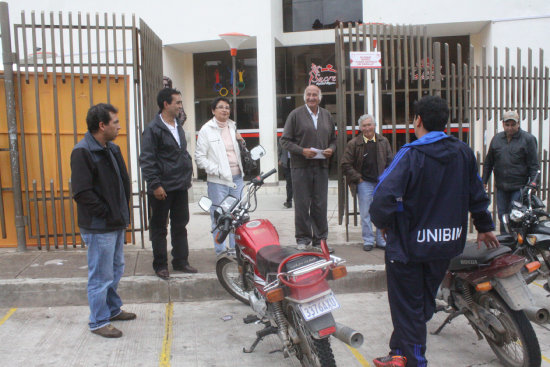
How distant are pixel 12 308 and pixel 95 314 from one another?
4.35 ft

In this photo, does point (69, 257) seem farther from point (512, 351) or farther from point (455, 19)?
point (455, 19)

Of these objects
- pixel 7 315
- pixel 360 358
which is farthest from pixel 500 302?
pixel 7 315

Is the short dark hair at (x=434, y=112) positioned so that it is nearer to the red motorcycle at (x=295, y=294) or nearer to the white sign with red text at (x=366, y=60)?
the red motorcycle at (x=295, y=294)

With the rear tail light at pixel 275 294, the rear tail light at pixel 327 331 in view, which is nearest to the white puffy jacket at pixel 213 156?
the rear tail light at pixel 275 294

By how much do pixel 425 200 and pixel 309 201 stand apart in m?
2.92

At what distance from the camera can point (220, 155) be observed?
5.64 meters

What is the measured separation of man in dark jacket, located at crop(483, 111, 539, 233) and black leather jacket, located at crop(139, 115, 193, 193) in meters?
3.87

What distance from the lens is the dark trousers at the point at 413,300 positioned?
3195 mm

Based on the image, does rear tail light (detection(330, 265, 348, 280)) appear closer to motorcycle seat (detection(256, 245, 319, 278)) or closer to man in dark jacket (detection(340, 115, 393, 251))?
motorcycle seat (detection(256, 245, 319, 278))

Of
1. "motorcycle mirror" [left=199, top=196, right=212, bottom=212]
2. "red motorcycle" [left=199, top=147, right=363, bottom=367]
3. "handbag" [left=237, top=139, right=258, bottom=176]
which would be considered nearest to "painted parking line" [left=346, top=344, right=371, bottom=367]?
"red motorcycle" [left=199, top=147, right=363, bottom=367]

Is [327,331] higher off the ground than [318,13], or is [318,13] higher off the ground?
[318,13]

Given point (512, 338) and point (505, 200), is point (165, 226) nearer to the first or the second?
point (512, 338)

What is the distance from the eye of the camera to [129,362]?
3.76m

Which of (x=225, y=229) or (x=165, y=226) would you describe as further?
(x=165, y=226)
